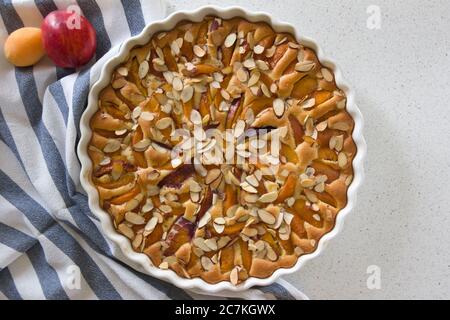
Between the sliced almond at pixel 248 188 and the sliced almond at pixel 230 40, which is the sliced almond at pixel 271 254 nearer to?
the sliced almond at pixel 248 188

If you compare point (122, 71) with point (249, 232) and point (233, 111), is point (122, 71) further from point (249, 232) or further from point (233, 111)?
point (249, 232)

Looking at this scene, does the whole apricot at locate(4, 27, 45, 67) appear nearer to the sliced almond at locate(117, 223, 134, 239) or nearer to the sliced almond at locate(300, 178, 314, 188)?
the sliced almond at locate(117, 223, 134, 239)

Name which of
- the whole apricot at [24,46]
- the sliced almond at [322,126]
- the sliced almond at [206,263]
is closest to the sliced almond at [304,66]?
the sliced almond at [322,126]

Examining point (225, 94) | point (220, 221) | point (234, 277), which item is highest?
point (225, 94)

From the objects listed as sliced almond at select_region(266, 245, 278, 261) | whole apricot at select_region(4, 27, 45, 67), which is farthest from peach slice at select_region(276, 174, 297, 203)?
whole apricot at select_region(4, 27, 45, 67)

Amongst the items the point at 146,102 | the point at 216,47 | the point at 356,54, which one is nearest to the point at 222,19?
the point at 216,47

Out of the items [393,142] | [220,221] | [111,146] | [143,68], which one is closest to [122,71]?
[143,68]
